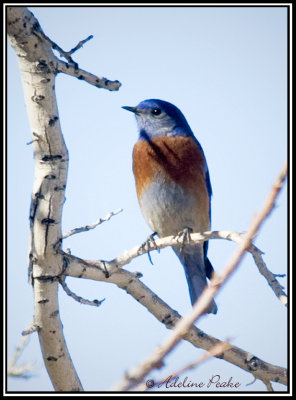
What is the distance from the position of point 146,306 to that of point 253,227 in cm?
366

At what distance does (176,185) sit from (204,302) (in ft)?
15.8

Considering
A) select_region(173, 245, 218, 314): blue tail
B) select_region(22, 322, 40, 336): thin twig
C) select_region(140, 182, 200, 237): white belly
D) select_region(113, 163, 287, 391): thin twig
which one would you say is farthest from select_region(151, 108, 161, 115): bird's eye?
select_region(113, 163, 287, 391): thin twig

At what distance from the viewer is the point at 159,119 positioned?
6504mm

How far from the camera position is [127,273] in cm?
431

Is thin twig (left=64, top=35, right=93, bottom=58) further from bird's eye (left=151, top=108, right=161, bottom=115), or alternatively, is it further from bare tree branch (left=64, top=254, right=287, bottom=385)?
bird's eye (left=151, top=108, right=161, bottom=115)

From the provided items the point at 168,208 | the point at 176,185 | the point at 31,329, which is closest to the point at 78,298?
the point at 31,329

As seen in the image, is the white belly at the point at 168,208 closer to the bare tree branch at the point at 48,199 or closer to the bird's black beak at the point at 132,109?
the bird's black beak at the point at 132,109

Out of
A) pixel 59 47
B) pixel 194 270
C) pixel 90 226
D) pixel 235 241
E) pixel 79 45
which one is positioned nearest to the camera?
pixel 235 241

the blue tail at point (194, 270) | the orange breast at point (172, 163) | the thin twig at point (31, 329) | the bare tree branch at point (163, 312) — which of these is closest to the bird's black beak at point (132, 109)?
the orange breast at point (172, 163)

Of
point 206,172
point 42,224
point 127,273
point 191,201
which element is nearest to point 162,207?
point 191,201

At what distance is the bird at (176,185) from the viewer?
5.73 metres

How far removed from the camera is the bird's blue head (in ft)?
20.8

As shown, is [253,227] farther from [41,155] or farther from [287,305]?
[41,155]

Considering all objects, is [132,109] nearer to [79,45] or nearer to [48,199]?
[79,45]
